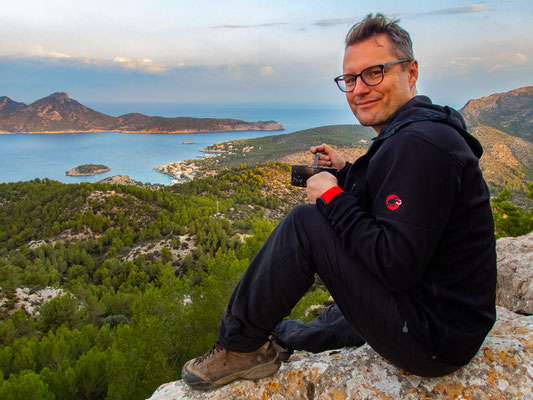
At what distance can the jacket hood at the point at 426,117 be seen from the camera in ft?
4.49

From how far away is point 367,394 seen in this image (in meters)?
1.81

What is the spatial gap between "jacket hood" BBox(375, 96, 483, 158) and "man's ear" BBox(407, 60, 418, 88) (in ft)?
0.50

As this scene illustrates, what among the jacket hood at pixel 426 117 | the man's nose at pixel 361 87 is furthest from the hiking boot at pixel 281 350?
the man's nose at pixel 361 87

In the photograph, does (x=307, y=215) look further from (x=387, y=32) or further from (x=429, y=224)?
(x=387, y=32)

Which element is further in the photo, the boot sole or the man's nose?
the boot sole

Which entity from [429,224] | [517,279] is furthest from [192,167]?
[429,224]

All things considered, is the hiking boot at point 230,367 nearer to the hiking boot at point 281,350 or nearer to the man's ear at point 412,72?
the hiking boot at point 281,350

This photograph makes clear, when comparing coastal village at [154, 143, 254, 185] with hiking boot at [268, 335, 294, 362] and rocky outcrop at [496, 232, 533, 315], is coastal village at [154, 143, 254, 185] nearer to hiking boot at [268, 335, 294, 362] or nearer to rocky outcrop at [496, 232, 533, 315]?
rocky outcrop at [496, 232, 533, 315]

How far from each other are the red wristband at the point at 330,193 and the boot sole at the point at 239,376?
1.16 m

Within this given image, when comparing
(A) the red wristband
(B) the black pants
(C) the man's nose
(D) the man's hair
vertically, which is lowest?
(B) the black pants

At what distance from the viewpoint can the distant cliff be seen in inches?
5974

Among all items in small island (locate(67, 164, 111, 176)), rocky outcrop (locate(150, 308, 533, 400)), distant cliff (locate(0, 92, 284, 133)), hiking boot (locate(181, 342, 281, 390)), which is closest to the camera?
rocky outcrop (locate(150, 308, 533, 400))

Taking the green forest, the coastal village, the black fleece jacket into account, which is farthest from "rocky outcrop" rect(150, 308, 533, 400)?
the coastal village

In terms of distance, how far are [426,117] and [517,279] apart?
9.66 feet
